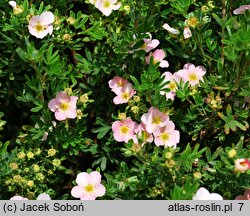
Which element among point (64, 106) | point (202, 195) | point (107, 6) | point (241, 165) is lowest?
point (202, 195)

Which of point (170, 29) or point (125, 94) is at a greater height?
point (170, 29)

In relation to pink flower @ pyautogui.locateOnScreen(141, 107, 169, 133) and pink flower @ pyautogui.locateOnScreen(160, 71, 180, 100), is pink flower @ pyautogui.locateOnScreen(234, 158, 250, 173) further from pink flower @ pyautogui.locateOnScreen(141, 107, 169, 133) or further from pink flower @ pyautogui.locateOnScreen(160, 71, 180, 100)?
pink flower @ pyautogui.locateOnScreen(160, 71, 180, 100)

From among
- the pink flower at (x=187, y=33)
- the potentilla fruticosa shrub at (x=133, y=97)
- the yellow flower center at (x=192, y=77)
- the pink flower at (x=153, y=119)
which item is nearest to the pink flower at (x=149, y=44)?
the potentilla fruticosa shrub at (x=133, y=97)

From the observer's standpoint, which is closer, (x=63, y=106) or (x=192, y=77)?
(x=63, y=106)

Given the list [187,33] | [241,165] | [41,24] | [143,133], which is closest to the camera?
[241,165]

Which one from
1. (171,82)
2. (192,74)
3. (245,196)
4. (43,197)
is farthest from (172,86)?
(43,197)

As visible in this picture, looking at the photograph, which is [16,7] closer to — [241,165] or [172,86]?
[172,86]

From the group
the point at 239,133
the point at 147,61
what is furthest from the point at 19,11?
the point at 239,133
